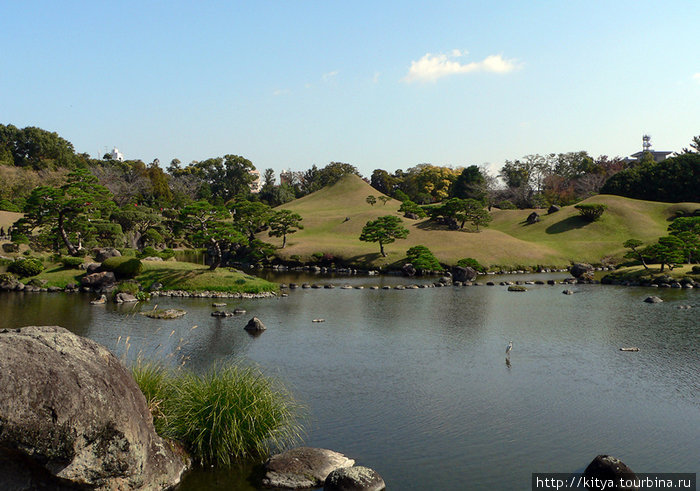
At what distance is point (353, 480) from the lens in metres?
12.7

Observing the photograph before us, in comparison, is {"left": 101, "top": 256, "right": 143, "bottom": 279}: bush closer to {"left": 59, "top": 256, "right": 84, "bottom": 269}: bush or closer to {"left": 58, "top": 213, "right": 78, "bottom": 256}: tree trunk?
{"left": 59, "top": 256, "right": 84, "bottom": 269}: bush

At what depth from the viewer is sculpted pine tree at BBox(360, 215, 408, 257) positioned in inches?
2840

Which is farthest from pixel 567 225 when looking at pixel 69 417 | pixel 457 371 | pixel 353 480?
pixel 69 417

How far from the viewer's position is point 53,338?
1105cm

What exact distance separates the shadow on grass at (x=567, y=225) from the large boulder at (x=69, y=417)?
281 ft

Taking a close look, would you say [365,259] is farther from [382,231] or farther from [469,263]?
[469,263]

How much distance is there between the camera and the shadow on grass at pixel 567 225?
89.2 meters

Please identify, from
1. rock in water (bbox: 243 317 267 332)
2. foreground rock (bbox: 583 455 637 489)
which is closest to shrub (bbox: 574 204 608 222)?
rock in water (bbox: 243 317 267 332)

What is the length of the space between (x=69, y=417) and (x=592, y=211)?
92.0 m

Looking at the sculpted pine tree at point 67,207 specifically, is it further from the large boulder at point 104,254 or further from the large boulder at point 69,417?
the large boulder at point 69,417

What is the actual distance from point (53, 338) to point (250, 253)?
63120 millimetres

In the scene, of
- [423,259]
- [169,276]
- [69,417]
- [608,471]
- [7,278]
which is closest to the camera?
[69,417]

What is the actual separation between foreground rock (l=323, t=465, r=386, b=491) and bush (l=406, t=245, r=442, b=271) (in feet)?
174

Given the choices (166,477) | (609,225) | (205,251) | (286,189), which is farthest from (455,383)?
(286,189)
